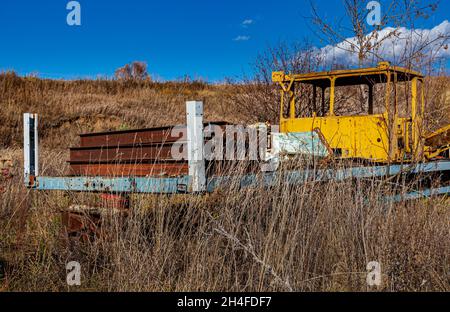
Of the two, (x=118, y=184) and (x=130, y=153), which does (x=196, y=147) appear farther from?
(x=130, y=153)

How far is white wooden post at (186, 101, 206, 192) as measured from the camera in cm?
374

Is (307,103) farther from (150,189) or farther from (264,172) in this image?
(150,189)

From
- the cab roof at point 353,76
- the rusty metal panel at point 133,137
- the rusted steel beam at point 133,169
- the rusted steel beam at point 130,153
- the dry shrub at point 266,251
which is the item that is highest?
the cab roof at point 353,76

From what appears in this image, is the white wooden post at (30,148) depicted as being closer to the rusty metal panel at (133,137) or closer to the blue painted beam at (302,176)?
the rusty metal panel at (133,137)

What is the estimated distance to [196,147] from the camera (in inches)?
148

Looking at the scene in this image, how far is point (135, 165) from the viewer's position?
4637mm

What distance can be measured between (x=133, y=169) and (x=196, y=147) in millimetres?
1149

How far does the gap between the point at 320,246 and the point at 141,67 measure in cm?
4230

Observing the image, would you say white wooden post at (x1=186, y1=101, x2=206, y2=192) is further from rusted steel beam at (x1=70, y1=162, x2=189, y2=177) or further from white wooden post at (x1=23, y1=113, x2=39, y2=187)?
white wooden post at (x1=23, y1=113, x2=39, y2=187)

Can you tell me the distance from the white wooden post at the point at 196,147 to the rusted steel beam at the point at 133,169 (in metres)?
0.37

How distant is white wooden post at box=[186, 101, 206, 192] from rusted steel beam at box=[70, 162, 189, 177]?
1.20 ft

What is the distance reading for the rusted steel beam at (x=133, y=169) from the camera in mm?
4227

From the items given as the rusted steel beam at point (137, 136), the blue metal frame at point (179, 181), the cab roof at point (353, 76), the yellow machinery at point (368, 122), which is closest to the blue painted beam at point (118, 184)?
the blue metal frame at point (179, 181)
